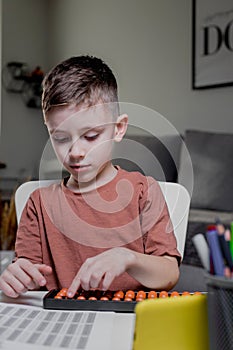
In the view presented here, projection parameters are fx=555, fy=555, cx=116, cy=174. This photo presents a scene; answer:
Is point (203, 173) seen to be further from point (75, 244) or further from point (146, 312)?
point (146, 312)

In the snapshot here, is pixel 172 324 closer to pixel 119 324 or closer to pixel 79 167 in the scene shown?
pixel 119 324

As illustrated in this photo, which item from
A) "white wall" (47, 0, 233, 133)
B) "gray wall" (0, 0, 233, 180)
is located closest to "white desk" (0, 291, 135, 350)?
"gray wall" (0, 0, 233, 180)

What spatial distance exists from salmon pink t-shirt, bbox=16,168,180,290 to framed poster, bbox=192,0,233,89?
2130 mm

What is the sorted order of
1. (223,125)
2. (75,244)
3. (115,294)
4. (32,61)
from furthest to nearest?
(32,61)
(223,125)
(75,244)
(115,294)

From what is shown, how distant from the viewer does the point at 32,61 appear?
3.38 m

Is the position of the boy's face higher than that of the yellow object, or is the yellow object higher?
the boy's face

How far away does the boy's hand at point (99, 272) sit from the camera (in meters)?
0.54

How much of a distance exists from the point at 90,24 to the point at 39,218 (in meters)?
1.33

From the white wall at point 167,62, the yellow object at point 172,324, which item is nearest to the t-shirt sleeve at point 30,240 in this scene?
the yellow object at point 172,324

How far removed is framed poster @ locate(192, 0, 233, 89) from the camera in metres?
2.71

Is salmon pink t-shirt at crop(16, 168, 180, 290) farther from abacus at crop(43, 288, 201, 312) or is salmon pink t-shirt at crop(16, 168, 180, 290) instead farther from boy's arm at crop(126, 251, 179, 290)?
abacus at crop(43, 288, 201, 312)

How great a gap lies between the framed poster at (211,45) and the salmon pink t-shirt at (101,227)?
213 centimetres

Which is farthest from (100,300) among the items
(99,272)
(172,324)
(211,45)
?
(211,45)

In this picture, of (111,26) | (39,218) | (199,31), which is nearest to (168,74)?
(199,31)
